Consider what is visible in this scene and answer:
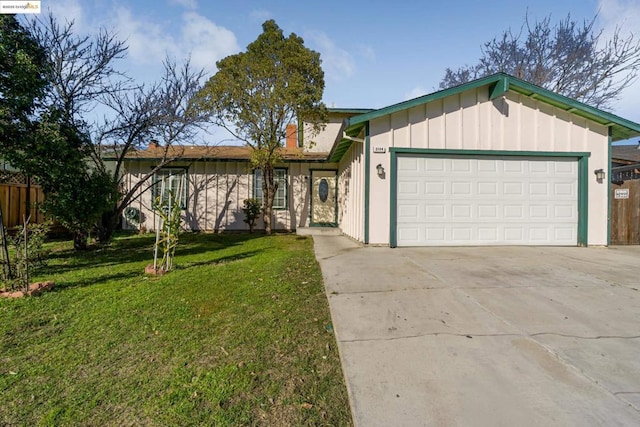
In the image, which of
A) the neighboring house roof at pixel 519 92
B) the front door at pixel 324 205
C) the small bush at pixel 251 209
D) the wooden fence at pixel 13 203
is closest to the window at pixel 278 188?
the small bush at pixel 251 209

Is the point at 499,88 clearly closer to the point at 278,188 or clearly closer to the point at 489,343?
the point at 489,343

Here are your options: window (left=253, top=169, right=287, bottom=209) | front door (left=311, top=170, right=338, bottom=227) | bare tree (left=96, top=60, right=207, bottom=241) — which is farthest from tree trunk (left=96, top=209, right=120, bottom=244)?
front door (left=311, top=170, right=338, bottom=227)

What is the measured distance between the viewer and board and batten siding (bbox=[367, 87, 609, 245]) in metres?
7.45

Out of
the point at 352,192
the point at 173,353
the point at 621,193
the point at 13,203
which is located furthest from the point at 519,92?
the point at 13,203

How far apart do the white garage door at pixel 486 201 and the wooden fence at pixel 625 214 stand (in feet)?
5.95

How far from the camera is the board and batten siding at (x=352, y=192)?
7973 mm

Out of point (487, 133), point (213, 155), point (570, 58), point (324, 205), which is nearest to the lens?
point (487, 133)

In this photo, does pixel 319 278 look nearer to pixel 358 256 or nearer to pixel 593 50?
pixel 358 256

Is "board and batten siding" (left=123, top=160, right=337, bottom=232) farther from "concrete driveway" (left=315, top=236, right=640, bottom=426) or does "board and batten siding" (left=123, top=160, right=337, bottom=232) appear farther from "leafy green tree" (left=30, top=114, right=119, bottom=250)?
"concrete driveway" (left=315, top=236, right=640, bottom=426)

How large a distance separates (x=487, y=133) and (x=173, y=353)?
8003mm

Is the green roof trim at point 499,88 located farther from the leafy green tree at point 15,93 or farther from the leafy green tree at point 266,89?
the leafy green tree at point 15,93

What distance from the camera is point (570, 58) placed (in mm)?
14781

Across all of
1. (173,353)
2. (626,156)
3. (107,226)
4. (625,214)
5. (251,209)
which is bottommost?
(173,353)

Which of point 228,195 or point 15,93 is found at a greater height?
point 15,93
